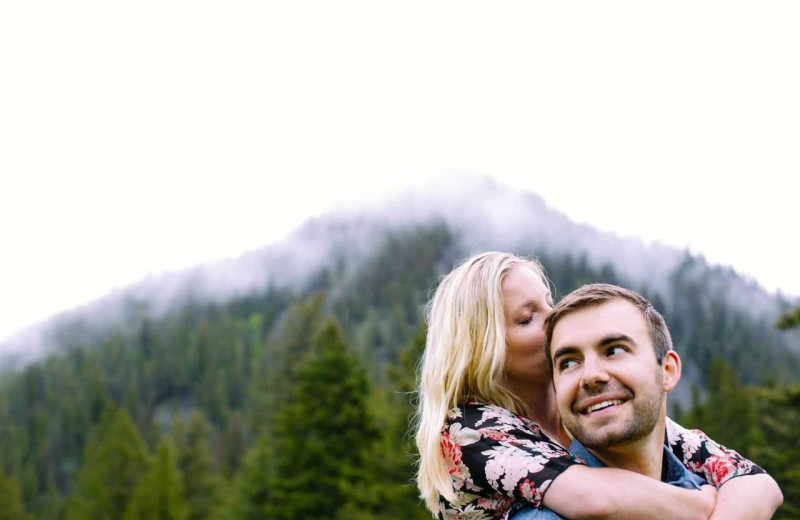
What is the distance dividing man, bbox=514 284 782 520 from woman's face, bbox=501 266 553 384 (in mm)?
369

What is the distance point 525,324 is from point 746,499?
3.64ft

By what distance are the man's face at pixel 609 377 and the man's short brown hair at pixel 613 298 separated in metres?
0.02

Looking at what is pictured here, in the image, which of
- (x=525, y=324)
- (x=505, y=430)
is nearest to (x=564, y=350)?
(x=505, y=430)

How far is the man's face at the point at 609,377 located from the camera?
107 inches

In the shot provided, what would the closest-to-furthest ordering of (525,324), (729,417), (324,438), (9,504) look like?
(525,324)
(324,438)
(9,504)
(729,417)

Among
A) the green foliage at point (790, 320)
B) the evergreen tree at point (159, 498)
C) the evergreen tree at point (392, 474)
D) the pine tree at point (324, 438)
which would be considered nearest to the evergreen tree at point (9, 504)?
the evergreen tree at point (159, 498)

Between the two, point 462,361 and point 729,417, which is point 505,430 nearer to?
point 462,361

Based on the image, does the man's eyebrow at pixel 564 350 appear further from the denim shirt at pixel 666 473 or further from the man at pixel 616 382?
the denim shirt at pixel 666 473

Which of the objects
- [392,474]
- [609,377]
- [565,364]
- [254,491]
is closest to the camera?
[609,377]

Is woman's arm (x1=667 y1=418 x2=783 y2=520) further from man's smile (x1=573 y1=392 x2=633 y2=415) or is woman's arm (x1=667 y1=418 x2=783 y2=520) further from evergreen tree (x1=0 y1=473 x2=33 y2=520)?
evergreen tree (x1=0 y1=473 x2=33 y2=520)

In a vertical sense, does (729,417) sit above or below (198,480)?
below

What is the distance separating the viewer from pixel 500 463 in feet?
9.43

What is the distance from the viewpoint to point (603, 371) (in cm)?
271

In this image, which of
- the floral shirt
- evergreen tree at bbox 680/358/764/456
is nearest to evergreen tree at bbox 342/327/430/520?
the floral shirt
